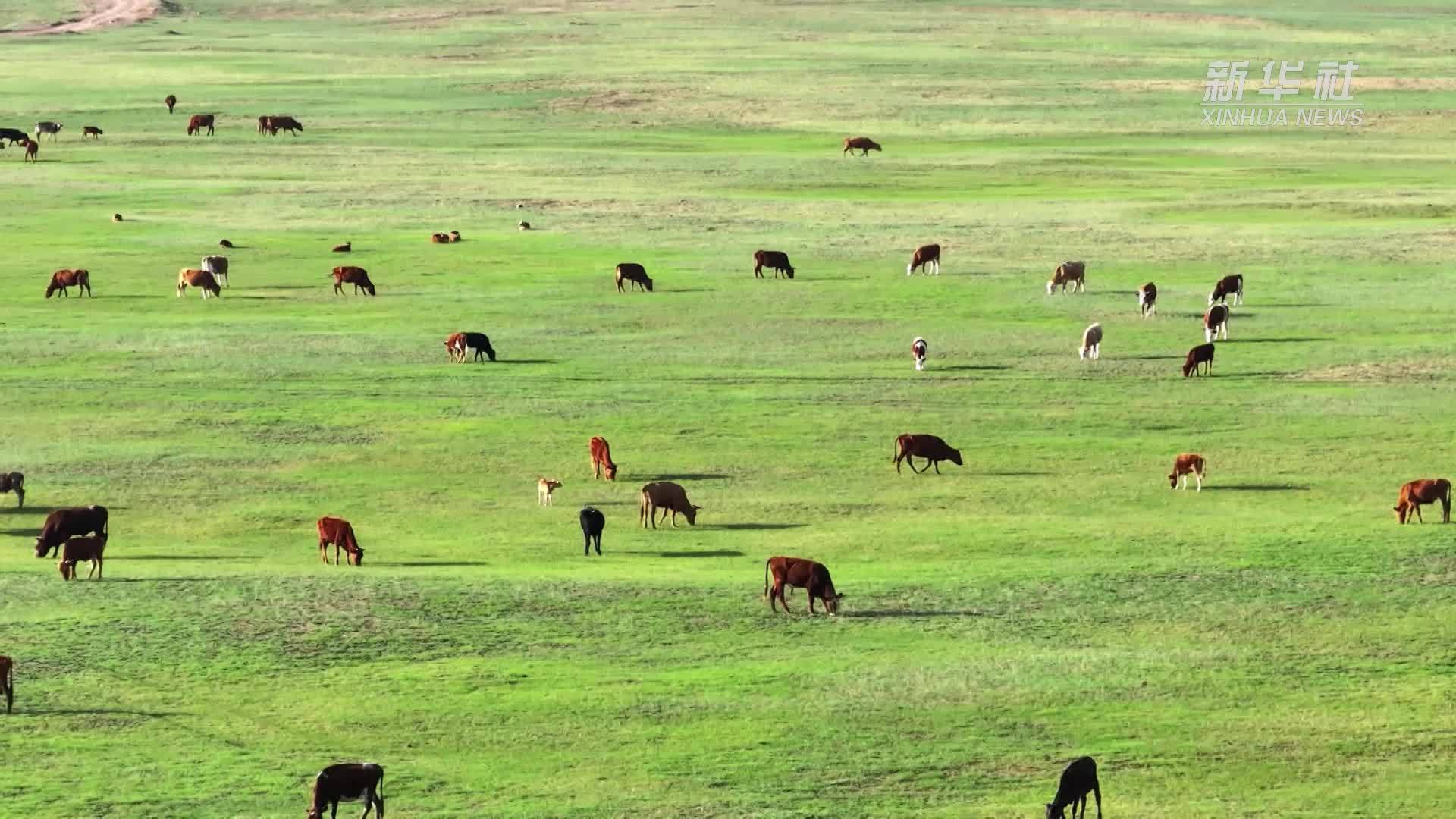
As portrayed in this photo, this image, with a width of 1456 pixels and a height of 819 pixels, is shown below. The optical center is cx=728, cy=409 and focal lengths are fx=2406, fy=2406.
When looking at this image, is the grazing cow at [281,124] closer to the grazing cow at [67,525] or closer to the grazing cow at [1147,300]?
the grazing cow at [1147,300]

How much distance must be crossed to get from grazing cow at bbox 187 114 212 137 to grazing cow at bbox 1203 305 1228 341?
190 feet

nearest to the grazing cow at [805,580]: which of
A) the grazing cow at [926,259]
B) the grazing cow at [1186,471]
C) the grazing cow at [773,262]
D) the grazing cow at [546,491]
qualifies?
the grazing cow at [546,491]

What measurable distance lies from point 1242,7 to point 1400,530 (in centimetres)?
15468

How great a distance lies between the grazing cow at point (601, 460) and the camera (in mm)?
36531

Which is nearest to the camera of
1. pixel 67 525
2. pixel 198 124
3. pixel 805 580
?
pixel 805 580

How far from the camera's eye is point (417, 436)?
40375 millimetres

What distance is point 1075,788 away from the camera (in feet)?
67.7

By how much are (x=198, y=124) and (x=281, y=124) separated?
3.33 m

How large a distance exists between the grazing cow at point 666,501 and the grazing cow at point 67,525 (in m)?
7.29

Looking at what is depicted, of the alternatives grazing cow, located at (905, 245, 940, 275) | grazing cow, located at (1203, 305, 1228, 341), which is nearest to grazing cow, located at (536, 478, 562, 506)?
grazing cow, located at (1203, 305, 1228, 341)

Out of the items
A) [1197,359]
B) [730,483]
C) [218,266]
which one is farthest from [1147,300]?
[218,266]

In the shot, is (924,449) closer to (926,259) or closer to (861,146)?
(926,259)

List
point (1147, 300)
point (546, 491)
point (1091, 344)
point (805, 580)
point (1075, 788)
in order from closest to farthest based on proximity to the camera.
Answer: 1. point (1075, 788)
2. point (805, 580)
3. point (546, 491)
4. point (1091, 344)
5. point (1147, 300)

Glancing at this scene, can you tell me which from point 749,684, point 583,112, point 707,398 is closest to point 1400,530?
point 749,684
